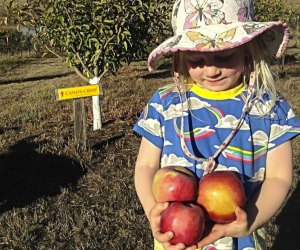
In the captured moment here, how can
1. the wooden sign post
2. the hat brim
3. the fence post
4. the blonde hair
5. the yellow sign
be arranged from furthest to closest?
1. the fence post
2. the wooden sign post
3. the yellow sign
4. the blonde hair
5. the hat brim

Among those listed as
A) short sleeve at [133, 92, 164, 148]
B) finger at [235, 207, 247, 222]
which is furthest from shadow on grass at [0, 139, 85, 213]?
finger at [235, 207, 247, 222]

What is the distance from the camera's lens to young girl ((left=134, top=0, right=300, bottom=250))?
5.62 feet

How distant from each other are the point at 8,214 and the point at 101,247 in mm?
988

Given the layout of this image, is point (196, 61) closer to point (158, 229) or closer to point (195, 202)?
point (195, 202)

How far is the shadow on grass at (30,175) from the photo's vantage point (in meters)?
4.86

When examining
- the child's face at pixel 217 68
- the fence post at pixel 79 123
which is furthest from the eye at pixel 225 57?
the fence post at pixel 79 123

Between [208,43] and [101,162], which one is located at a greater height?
[208,43]

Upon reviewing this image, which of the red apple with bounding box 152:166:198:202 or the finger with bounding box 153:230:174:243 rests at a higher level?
the red apple with bounding box 152:166:198:202

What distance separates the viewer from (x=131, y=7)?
6.68 meters

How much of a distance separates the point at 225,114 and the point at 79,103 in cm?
482

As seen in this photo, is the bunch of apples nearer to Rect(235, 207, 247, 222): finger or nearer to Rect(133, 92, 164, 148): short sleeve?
Rect(235, 207, 247, 222): finger

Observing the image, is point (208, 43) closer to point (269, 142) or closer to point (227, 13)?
point (227, 13)

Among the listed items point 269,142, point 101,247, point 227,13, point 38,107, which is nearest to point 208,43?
point 227,13

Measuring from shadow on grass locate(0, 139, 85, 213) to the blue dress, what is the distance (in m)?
3.11
